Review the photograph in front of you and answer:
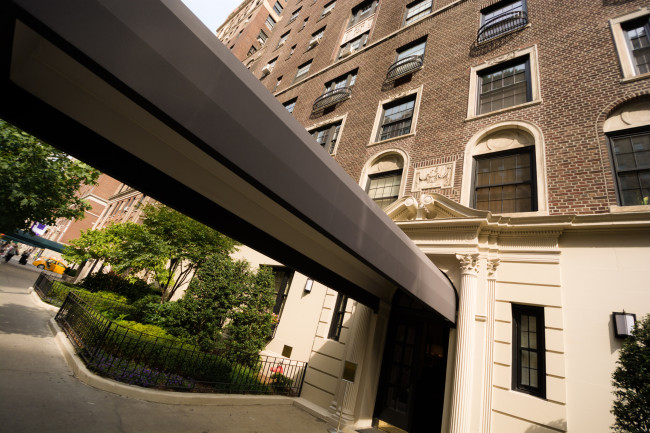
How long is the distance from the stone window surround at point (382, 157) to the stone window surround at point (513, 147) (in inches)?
Result: 76.3

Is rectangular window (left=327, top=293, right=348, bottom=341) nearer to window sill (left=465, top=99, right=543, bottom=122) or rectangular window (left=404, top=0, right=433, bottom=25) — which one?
window sill (left=465, top=99, right=543, bottom=122)

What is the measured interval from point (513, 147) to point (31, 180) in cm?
1306

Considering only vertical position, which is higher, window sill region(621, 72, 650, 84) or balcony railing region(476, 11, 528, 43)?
balcony railing region(476, 11, 528, 43)

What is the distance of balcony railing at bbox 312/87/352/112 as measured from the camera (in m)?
15.4

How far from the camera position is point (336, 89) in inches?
630

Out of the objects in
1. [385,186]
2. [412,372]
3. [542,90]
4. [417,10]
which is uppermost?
[417,10]

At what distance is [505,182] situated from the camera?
8367 mm

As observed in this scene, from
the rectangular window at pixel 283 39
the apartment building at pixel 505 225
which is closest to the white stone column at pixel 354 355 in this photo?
the apartment building at pixel 505 225

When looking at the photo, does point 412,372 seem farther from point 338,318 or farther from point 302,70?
point 302,70

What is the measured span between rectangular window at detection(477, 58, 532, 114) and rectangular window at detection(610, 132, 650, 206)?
2.92 meters

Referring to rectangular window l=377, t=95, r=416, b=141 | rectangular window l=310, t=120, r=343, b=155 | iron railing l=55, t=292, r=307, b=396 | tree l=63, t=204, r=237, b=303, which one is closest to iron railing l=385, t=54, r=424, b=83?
rectangular window l=377, t=95, r=416, b=141

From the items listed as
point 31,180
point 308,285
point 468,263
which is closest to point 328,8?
point 308,285

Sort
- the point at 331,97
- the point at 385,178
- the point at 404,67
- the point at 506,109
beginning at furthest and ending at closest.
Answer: the point at 331,97, the point at 404,67, the point at 385,178, the point at 506,109

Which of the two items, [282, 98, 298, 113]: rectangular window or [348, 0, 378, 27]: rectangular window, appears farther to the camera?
[282, 98, 298, 113]: rectangular window
